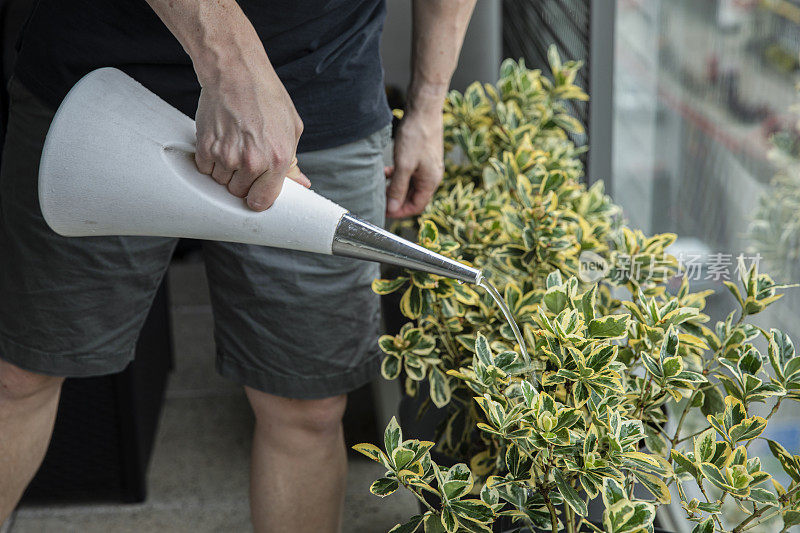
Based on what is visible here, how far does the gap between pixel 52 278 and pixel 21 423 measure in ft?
0.85

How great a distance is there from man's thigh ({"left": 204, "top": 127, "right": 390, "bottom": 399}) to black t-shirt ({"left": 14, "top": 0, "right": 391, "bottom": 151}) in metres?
0.06

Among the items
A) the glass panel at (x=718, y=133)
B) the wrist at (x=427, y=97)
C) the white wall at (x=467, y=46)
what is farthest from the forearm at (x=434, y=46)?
the white wall at (x=467, y=46)

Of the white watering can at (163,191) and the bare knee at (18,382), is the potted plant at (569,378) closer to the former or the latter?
the white watering can at (163,191)

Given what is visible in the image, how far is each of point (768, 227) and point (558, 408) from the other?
488 mm

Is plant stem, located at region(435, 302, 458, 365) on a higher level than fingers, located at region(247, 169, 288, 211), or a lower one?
lower

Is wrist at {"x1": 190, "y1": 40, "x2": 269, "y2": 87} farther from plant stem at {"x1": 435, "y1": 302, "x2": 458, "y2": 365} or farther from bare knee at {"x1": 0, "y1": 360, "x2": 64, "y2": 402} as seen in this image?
bare knee at {"x1": 0, "y1": 360, "x2": 64, "y2": 402}

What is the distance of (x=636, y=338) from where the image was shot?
1028mm

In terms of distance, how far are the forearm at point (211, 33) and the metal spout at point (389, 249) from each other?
0.22 m

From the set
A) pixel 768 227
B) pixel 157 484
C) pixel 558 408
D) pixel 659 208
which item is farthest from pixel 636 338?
pixel 157 484

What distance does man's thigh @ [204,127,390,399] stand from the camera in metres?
1.24

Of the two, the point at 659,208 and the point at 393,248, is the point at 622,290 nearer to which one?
the point at 659,208

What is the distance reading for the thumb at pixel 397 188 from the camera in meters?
1.42

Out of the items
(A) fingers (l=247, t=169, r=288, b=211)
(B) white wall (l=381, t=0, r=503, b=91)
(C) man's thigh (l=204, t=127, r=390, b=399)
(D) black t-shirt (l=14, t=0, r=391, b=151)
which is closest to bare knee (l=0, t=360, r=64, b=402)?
(C) man's thigh (l=204, t=127, r=390, b=399)

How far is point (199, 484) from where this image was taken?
6.24 ft
